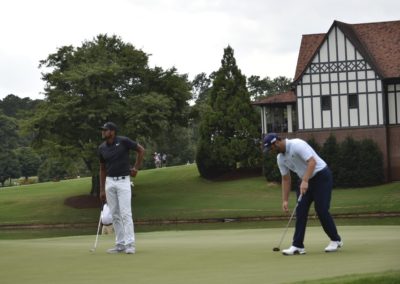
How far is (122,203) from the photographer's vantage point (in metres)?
13.3

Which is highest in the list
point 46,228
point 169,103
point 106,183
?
point 169,103

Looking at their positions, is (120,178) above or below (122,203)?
above

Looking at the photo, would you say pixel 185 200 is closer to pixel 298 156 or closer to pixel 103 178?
pixel 103 178

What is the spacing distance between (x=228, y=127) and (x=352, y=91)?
10.7 metres

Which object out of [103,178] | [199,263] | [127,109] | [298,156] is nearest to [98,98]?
[127,109]

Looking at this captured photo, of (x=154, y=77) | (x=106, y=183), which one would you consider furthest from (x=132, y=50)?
(x=106, y=183)

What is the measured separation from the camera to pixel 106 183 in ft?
44.3

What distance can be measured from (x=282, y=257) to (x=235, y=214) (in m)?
32.6

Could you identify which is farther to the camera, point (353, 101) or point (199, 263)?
point (353, 101)

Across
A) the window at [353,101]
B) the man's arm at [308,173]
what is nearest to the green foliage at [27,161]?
the window at [353,101]

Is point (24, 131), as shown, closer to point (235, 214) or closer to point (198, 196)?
point (198, 196)

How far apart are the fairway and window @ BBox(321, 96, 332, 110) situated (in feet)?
135

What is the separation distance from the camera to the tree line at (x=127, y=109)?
50812 mm

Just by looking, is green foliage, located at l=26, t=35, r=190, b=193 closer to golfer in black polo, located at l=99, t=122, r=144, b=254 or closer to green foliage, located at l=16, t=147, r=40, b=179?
golfer in black polo, located at l=99, t=122, r=144, b=254
